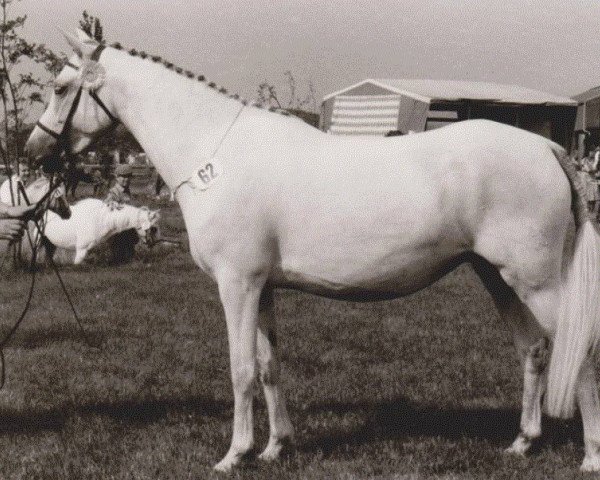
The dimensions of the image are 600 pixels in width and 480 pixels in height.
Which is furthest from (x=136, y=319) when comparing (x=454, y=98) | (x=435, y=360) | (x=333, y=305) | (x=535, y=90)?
(x=535, y=90)

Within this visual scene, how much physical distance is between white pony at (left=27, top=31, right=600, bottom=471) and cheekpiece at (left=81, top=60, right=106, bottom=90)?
494mm

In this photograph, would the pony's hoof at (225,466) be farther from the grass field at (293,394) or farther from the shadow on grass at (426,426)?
the shadow on grass at (426,426)

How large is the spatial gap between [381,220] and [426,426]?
1.93m

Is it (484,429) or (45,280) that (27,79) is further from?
(484,429)

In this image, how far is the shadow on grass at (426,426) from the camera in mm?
5609

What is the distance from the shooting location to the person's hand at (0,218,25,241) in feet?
17.1

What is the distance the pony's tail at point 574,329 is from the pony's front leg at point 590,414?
0.53 ft

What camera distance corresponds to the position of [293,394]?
6.71 metres

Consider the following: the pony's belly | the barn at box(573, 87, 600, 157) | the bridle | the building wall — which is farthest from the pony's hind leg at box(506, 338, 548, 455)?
the barn at box(573, 87, 600, 157)

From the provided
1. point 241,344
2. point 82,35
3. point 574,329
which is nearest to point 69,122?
point 82,35

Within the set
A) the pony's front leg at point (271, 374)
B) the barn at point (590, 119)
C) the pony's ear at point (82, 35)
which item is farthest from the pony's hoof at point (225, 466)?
the barn at point (590, 119)

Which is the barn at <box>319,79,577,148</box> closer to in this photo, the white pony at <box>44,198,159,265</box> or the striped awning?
the striped awning

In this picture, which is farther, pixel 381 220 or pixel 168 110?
pixel 168 110

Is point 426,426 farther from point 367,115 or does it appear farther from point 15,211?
point 367,115
